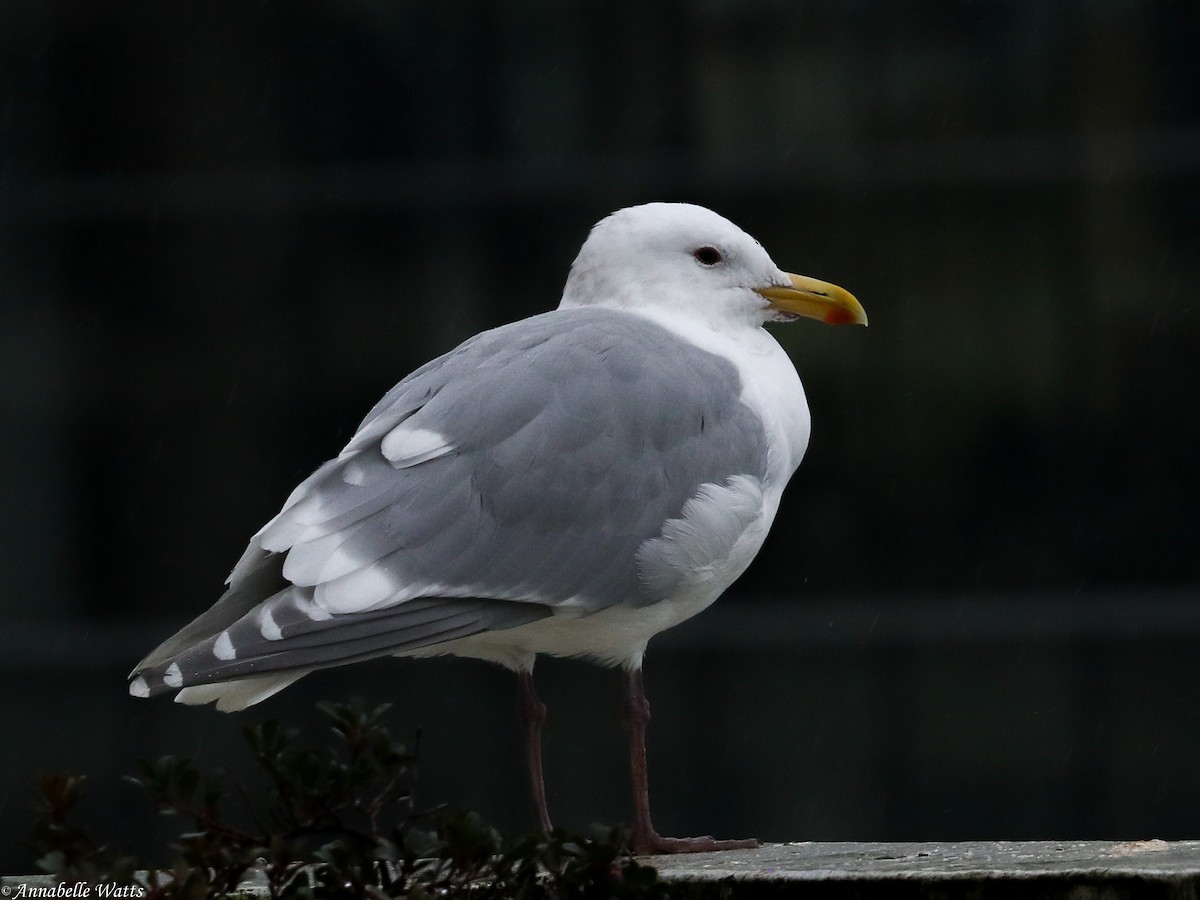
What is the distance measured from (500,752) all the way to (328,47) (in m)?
3.57

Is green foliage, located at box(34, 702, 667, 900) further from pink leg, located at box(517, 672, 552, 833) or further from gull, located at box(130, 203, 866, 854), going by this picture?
pink leg, located at box(517, 672, 552, 833)

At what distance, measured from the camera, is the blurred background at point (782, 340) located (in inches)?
354

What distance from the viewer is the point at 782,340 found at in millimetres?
8766

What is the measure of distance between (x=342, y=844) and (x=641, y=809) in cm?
142

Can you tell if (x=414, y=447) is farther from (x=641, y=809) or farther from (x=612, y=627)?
(x=641, y=809)

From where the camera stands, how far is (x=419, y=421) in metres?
4.09

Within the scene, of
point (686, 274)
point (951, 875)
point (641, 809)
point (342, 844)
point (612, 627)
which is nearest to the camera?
point (342, 844)

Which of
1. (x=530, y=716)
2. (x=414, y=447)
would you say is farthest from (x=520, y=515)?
(x=530, y=716)

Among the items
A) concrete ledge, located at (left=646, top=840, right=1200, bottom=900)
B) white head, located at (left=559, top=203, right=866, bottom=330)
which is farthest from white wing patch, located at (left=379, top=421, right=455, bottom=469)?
concrete ledge, located at (left=646, top=840, right=1200, bottom=900)

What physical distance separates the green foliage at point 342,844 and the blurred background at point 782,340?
19.4ft

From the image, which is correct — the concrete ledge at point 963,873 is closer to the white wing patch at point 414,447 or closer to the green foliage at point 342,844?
the green foliage at point 342,844

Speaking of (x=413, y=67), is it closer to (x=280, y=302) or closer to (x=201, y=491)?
(x=280, y=302)

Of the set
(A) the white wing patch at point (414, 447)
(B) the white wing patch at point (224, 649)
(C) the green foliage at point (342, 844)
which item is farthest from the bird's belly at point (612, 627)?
(C) the green foliage at point (342, 844)

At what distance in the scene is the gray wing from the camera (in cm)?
375
